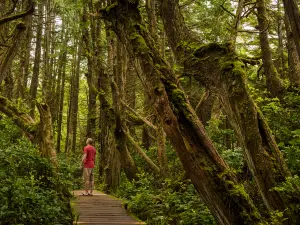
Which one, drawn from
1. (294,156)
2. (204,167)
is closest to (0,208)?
(204,167)

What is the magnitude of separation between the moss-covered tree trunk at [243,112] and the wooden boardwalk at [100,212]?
135 inches

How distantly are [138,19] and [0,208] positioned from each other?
4.36 metres

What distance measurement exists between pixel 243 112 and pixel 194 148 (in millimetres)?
1566

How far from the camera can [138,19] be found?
23.3 ft

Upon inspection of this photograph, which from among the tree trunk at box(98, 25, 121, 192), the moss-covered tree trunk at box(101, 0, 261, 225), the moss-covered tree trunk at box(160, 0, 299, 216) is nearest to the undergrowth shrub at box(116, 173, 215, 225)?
the moss-covered tree trunk at box(160, 0, 299, 216)

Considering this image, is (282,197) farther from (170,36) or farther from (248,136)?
(170,36)

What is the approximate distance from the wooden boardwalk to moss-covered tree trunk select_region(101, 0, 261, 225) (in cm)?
339

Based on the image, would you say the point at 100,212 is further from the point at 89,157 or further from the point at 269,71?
the point at 269,71

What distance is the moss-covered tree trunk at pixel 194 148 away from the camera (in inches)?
217

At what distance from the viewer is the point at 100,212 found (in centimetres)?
952

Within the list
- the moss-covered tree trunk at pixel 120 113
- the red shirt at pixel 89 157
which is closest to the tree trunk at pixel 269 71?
the moss-covered tree trunk at pixel 120 113

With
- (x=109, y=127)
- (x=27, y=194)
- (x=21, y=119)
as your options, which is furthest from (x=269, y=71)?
(x=27, y=194)

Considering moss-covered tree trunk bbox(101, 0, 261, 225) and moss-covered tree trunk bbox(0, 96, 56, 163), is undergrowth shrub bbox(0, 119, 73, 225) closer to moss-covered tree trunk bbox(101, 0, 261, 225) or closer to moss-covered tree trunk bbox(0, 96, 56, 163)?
moss-covered tree trunk bbox(0, 96, 56, 163)

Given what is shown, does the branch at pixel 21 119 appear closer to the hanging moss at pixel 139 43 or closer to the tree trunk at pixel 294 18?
the hanging moss at pixel 139 43
